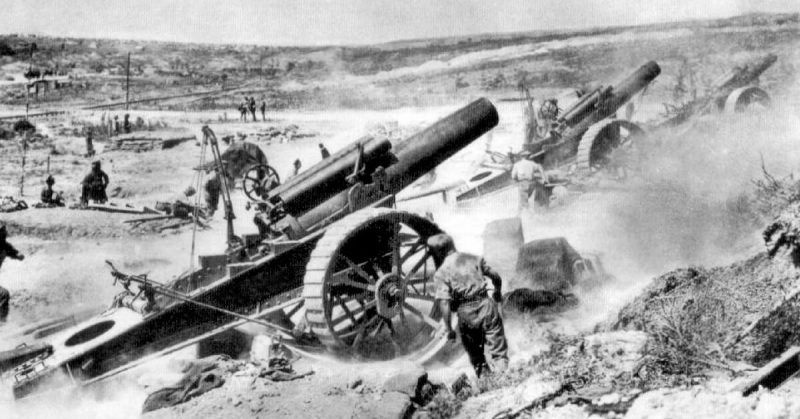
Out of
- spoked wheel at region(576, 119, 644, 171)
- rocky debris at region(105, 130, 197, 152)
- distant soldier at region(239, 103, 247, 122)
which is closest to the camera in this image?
spoked wheel at region(576, 119, 644, 171)

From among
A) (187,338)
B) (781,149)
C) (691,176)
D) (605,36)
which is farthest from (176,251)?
(605,36)

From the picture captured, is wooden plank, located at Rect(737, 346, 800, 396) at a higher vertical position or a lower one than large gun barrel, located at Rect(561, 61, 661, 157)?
lower

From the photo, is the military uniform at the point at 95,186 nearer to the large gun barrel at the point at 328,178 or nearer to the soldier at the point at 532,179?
the soldier at the point at 532,179

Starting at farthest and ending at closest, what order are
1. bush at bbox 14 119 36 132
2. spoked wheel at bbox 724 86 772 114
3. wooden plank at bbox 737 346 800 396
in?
bush at bbox 14 119 36 132
spoked wheel at bbox 724 86 772 114
wooden plank at bbox 737 346 800 396

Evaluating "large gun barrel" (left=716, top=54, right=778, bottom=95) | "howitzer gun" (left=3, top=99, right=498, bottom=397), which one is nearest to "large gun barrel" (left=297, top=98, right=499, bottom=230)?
"howitzer gun" (left=3, top=99, right=498, bottom=397)

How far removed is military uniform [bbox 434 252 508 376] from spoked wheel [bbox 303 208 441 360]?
0.87 m

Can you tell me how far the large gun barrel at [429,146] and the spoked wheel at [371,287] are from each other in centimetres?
50

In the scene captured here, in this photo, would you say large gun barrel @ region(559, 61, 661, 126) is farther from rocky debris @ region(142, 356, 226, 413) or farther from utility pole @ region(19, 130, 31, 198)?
utility pole @ region(19, 130, 31, 198)

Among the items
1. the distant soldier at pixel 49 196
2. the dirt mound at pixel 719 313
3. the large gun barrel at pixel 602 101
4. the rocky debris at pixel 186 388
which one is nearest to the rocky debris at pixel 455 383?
the dirt mound at pixel 719 313

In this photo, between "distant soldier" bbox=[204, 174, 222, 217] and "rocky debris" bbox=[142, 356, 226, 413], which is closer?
"rocky debris" bbox=[142, 356, 226, 413]

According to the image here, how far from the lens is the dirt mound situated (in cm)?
412

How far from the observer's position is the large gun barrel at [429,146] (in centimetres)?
681

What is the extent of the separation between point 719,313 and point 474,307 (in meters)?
1.73

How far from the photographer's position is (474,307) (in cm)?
527
